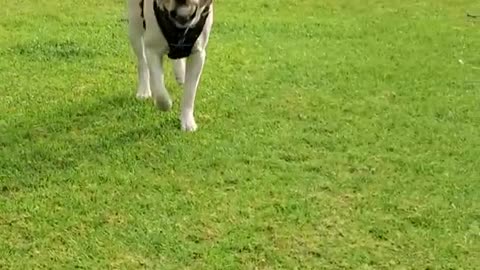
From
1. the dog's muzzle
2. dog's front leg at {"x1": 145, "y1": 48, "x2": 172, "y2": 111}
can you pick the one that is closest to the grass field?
dog's front leg at {"x1": 145, "y1": 48, "x2": 172, "y2": 111}

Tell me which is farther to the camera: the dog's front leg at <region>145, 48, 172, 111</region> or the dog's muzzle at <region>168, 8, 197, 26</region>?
the dog's front leg at <region>145, 48, 172, 111</region>

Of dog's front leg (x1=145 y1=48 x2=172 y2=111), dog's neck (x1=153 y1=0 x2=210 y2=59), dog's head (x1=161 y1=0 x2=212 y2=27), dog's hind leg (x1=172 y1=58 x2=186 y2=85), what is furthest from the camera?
dog's hind leg (x1=172 y1=58 x2=186 y2=85)

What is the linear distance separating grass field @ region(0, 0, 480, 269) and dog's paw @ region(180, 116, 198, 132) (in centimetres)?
5

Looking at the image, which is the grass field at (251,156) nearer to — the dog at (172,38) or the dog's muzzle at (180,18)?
the dog at (172,38)

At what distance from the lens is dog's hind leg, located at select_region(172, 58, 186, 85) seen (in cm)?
605

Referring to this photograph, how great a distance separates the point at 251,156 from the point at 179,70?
4.06 feet

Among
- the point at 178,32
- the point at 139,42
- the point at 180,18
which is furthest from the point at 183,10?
the point at 139,42

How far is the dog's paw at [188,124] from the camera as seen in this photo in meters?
5.43

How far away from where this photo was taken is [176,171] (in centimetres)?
486

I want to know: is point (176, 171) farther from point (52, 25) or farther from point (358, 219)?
point (52, 25)

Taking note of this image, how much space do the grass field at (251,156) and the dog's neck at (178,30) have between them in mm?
516

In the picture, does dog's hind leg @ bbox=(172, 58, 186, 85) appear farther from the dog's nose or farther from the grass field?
the dog's nose

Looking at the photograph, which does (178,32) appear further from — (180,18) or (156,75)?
A: (156,75)

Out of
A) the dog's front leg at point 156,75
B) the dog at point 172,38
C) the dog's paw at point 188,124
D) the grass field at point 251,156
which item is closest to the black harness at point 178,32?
the dog at point 172,38
